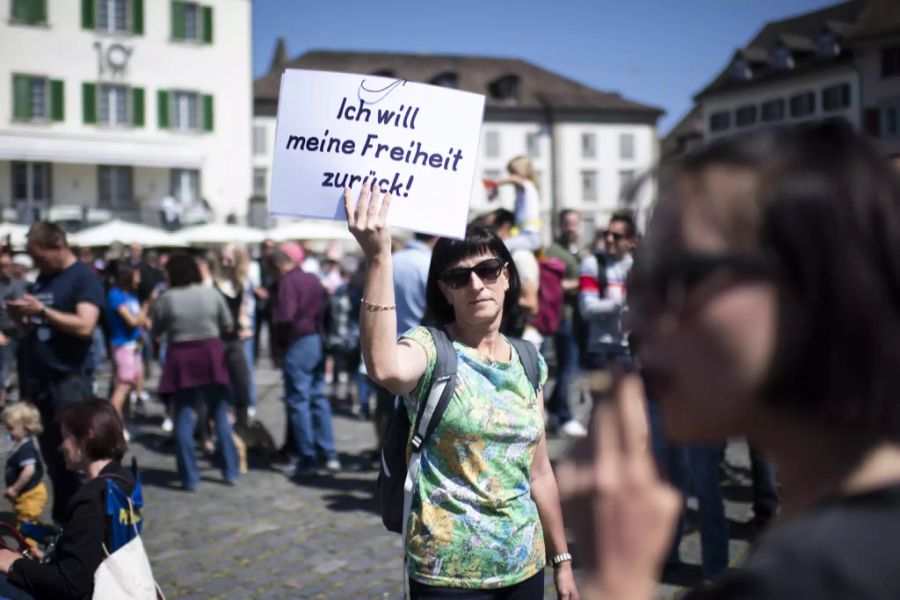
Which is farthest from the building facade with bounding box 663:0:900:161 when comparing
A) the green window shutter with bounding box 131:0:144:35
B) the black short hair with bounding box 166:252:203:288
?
the black short hair with bounding box 166:252:203:288

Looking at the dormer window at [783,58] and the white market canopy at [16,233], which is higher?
the dormer window at [783,58]

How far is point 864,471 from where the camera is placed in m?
1.03

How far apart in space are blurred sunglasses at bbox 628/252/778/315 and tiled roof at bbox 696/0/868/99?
179 ft

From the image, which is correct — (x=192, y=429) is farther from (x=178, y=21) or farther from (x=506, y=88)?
(x=506, y=88)

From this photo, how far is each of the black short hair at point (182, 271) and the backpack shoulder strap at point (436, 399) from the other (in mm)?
5984

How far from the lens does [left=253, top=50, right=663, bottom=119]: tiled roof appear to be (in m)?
64.4

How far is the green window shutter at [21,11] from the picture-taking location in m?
34.6


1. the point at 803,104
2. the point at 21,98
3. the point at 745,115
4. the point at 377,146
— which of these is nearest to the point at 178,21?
the point at 21,98

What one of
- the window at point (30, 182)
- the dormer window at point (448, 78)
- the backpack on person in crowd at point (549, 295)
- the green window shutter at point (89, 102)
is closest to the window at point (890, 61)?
the dormer window at point (448, 78)

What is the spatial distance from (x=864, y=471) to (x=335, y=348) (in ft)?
37.3

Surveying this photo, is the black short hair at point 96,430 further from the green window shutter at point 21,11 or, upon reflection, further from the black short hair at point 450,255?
the green window shutter at point 21,11

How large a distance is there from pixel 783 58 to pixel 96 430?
57353 millimetres

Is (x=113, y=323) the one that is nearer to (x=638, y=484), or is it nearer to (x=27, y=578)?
(x=27, y=578)

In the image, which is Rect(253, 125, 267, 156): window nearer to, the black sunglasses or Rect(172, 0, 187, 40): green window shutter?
Rect(172, 0, 187, 40): green window shutter
